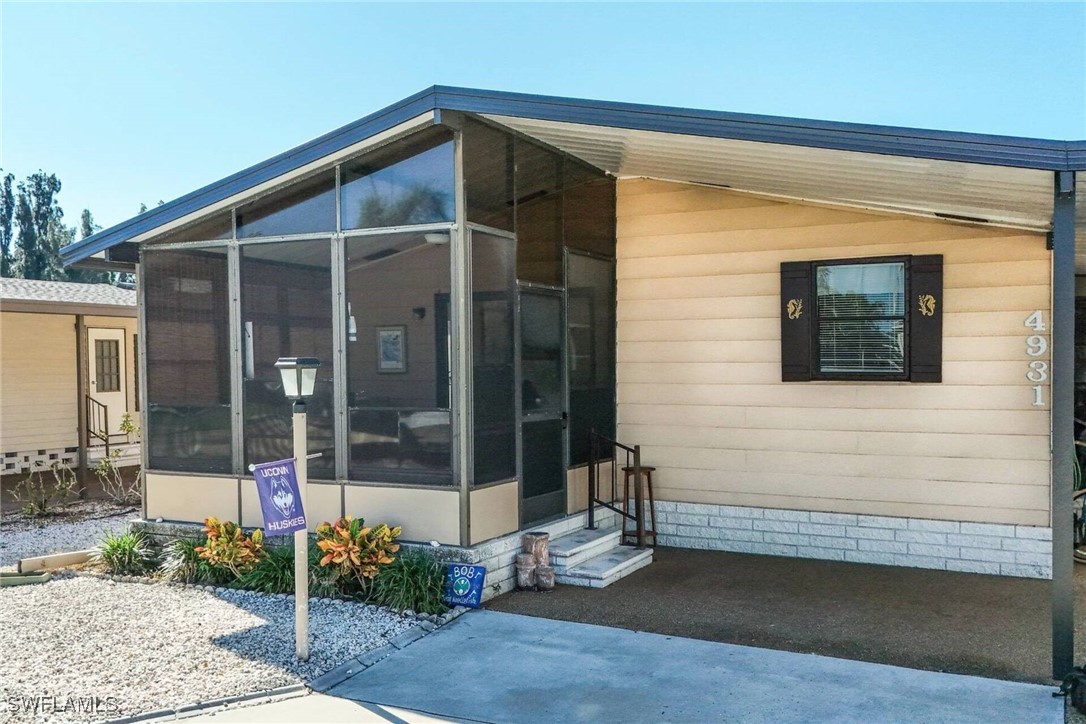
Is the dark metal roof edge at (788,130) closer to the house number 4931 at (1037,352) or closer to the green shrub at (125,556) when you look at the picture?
the house number 4931 at (1037,352)

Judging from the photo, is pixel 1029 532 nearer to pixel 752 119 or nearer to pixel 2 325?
pixel 752 119

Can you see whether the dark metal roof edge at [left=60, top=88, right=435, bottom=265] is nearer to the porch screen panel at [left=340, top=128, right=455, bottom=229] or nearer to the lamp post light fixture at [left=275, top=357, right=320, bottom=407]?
the porch screen panel at [left=340, top=128, right=455, bottom=229]

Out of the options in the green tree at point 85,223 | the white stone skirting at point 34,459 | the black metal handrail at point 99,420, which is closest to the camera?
the white stone skirting at point 34,459

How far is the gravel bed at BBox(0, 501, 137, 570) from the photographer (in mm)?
7757

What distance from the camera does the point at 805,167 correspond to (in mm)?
5707

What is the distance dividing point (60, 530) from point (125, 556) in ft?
7.61

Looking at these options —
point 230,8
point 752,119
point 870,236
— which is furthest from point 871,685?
point 230,8

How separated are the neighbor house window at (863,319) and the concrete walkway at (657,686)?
2847 mm

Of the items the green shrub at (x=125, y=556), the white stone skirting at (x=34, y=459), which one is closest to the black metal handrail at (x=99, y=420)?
the white stone skirting at (x=34, y=459)

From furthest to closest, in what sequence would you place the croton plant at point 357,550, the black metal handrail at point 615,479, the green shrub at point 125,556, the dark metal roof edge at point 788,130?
the black metal handrail at point 615,479, the green shrub at point 125,556, the croton plant at point 357,550, the dark metal roof edge at point 788,130

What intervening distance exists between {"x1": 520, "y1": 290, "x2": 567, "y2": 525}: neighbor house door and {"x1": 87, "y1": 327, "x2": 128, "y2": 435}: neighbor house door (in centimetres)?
905

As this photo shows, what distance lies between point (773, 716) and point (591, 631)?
1.52 meters

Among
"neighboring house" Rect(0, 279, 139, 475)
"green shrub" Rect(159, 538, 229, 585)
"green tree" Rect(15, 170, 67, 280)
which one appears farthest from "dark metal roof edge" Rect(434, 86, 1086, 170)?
"green tree" Rect(15, 170, 67, 280)

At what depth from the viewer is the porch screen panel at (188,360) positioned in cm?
693
